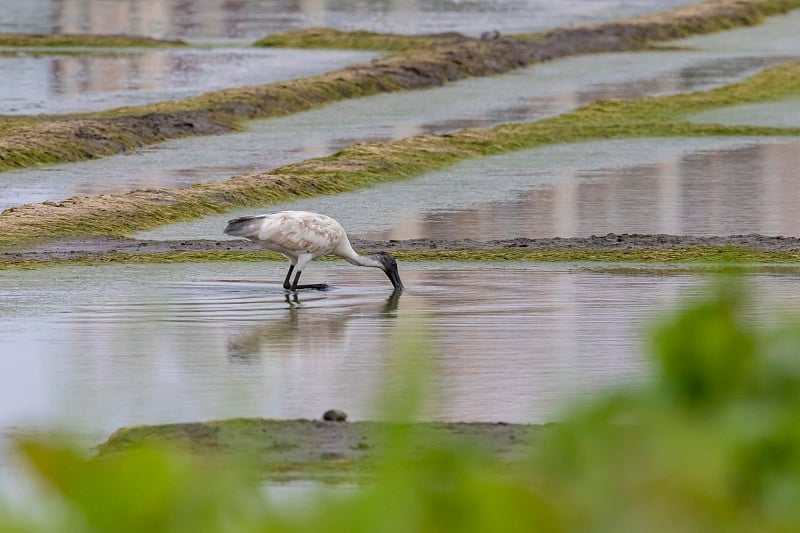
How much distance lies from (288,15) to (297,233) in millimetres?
53137

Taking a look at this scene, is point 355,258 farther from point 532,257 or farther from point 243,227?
point 532,257

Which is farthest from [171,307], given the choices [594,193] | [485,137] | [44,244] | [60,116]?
[60,116]

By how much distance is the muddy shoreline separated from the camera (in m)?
16.2

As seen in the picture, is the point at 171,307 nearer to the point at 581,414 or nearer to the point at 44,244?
the point at 44,244

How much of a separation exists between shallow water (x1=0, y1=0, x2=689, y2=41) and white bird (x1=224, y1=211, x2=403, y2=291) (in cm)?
4125

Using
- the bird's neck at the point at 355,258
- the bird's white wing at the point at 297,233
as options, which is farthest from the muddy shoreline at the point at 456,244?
the bird's white wing at the point at 297,233

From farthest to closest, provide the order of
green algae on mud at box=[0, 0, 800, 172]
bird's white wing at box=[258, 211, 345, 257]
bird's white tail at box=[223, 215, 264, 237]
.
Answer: green algae on mud at box=[0, 0, 800, 172] < bird's white wing at box=[258, 211, 345, 257] < bird's white tail at box=[223, 215, 264, 237]

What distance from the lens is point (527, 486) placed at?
1557mm

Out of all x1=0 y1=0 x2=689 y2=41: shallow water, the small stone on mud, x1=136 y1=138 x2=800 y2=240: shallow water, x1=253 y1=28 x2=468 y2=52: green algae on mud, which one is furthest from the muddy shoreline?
x1=0 y1=0 x2=689 y2=41: shallow water

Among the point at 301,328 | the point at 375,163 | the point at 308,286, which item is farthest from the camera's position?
the point at 375,163

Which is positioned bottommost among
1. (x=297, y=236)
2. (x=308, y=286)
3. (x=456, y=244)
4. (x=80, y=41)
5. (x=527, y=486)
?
(x=456, y=244)

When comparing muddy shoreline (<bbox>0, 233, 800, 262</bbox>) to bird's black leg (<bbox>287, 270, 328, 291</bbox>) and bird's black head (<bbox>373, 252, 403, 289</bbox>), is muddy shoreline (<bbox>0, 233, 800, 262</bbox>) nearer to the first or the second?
bird's black leg (<bbox>287, 270, 328, 291</bbox>)

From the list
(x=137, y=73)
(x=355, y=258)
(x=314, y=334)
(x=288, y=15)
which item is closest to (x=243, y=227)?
(x=355, y=258)

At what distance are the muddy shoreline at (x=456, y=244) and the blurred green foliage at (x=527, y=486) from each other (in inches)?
570
